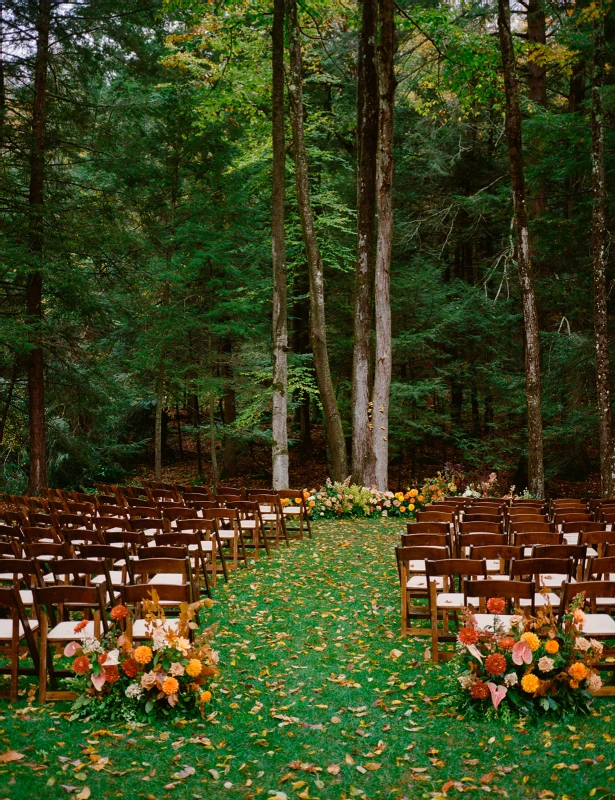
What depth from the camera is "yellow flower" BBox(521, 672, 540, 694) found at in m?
5.07

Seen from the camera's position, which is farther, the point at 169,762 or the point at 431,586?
the point at 431,586

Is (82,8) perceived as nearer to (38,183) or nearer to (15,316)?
(38,183)

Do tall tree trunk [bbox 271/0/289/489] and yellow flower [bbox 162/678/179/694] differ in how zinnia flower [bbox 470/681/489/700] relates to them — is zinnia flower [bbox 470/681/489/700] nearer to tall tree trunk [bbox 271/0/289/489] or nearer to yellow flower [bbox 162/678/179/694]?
yellow flower [bbox 162/678/179/694]

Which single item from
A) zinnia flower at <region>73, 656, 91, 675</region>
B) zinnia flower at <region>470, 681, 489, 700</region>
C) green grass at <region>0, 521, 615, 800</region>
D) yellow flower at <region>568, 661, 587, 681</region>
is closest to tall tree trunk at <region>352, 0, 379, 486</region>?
green grass at <region>0, 521, 615, 800</region>

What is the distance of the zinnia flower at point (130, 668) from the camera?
5.22m

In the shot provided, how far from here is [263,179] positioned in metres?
21.1

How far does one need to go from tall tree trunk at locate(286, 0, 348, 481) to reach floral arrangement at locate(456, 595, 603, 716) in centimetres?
1161

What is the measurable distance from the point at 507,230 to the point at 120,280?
1294 centimetres

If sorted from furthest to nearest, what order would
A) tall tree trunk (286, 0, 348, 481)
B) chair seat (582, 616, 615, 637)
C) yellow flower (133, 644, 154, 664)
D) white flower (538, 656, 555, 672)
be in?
tall tree trunk (286, 0, 348, 481) < chair seat (582, 616, 615, 637) < yellow flower (133, 644, 154, 664) < white flower (538, 656, 555, 672)

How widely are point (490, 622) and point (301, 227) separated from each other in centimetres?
1485

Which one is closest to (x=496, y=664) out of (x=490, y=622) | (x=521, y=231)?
(x=490, y=622)

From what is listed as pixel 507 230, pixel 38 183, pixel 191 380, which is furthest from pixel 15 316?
pixel 507 230

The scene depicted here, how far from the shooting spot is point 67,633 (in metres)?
5.82

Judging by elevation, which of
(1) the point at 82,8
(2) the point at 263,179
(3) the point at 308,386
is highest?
(1) the point at 82,8
